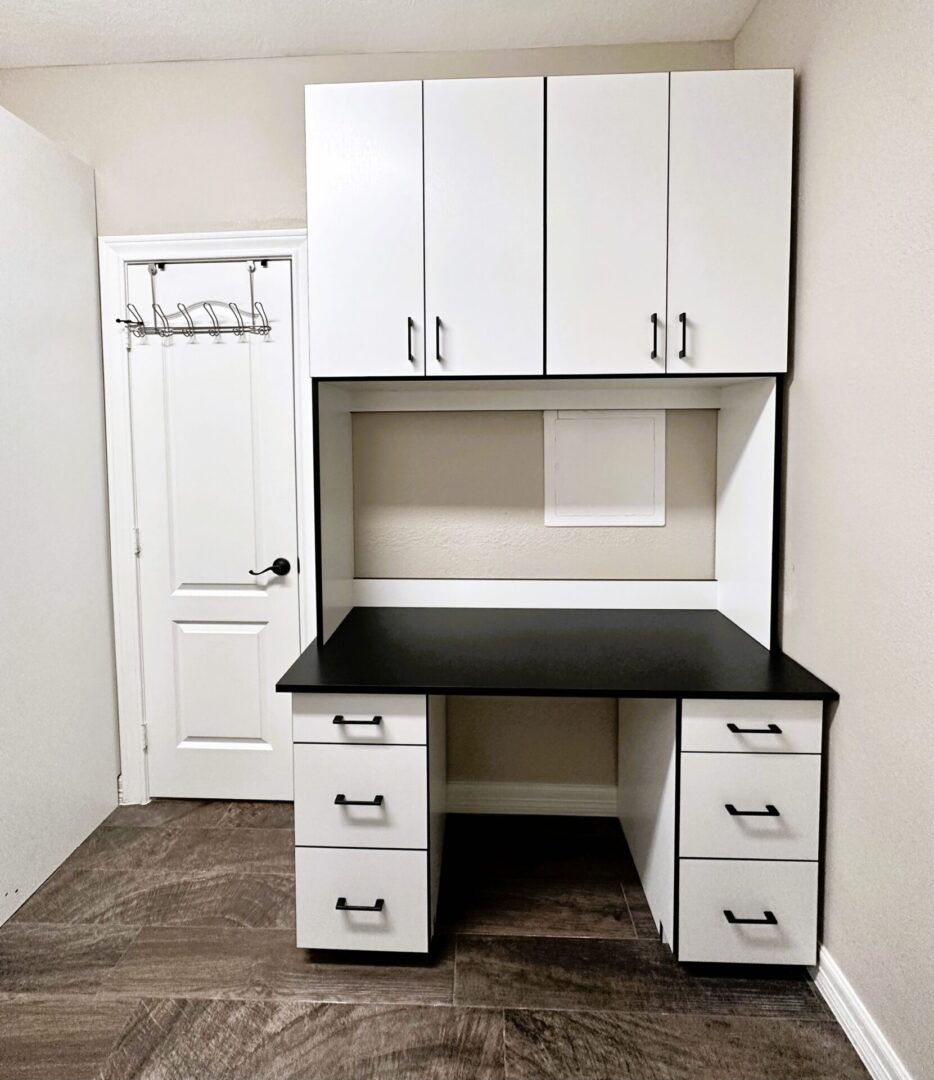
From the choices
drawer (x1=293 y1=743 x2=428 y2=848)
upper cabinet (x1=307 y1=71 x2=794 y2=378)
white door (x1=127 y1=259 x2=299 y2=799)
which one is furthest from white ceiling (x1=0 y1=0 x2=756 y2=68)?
drawer (x1=293 y1=743 x2=428 y2=848)

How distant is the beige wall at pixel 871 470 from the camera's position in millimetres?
1401

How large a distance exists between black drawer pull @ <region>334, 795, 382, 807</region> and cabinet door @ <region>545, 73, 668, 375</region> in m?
1.25

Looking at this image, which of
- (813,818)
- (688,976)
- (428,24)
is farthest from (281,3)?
(688,976)

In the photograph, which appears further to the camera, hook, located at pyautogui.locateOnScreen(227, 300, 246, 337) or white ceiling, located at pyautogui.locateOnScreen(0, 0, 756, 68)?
hook, located at pyautogui.locateOnScreen(227, 300, 246, 337)

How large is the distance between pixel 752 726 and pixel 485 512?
1.14 m

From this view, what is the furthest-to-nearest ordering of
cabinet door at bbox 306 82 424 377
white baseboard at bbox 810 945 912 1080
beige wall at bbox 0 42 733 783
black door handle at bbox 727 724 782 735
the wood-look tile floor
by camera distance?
beige wall at bbox 0 42 733 783, cabinet door at bbox 306 82 424 377, black door handle at bbox 727 724 782 735, the wood-look tile floor, white baseboard at bbox 810 945 912 1080

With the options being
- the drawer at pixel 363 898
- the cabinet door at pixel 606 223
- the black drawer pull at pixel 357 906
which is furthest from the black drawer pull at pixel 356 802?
the cabinet door at pixel 606 223

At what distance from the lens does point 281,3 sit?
2188mm

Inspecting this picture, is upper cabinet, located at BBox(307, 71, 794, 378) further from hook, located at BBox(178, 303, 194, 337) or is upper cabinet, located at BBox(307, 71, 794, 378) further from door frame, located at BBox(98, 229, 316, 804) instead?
hook, located at BBox(178, 303, 194, 337)

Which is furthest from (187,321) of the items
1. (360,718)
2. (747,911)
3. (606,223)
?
(747,911)

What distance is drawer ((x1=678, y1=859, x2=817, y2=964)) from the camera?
182cm

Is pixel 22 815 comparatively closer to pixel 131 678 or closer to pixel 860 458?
pixel 131 678

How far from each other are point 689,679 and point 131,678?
6.60ft

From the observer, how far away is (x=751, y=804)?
1.82m
